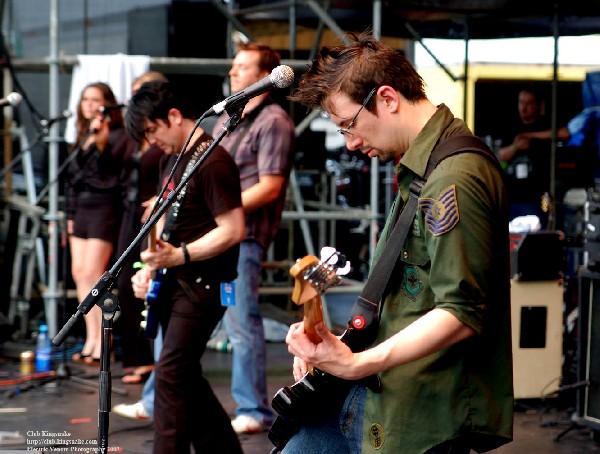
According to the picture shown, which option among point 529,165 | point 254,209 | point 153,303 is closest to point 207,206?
point 153,303

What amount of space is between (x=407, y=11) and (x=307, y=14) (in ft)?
7.04

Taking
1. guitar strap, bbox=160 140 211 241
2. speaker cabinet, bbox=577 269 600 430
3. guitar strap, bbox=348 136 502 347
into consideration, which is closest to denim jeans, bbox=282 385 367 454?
guitar strap, bbox=348 136 502 347

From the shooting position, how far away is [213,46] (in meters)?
9.68

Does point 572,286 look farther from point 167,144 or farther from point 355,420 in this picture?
point 355,420

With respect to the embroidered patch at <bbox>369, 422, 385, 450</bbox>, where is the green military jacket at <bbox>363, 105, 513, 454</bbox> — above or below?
above

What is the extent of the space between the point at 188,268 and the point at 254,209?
1242mm

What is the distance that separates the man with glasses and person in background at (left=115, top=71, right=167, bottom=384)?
393 cm

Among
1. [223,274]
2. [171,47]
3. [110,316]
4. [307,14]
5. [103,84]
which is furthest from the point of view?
[307,14]

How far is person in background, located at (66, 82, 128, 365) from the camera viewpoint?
7.18m

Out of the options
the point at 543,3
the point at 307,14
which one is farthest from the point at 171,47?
the point at 543,3

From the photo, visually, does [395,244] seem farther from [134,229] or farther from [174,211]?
[134,229]

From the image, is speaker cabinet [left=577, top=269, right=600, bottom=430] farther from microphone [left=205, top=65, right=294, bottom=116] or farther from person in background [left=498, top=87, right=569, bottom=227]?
microphone [left=205, top=65, right=294, bottom=116]

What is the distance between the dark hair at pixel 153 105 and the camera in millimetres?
4484

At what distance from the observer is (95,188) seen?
7277 mm
